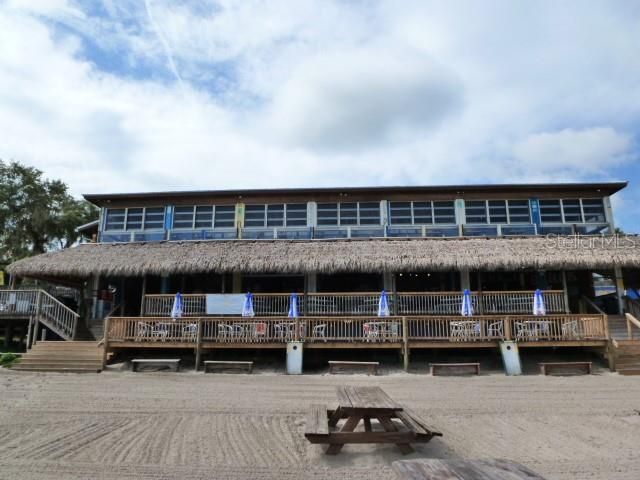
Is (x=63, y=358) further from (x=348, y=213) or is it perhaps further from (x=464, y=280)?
(x=464, y=280)

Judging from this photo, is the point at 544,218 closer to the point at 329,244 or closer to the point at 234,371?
the point at 329,244

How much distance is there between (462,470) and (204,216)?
17.4m

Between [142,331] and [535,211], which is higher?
[535,211]

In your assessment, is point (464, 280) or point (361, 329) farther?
point (464, 280)

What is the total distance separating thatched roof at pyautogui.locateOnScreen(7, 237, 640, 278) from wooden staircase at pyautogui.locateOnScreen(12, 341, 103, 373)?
110 inches

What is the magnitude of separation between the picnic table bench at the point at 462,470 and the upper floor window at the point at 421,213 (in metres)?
15.5

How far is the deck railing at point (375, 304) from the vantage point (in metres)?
15.3

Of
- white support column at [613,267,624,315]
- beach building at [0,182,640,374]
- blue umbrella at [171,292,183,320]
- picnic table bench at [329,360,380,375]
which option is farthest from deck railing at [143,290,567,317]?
white support column at [613,267,624,315]

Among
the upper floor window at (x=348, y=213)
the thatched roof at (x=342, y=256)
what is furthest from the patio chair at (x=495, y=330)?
the upper floor window at (x=348, y=213)

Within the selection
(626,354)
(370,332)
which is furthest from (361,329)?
(626,354)

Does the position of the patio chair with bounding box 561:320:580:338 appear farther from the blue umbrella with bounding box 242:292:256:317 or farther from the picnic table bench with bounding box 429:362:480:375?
the blue umbrella with bounding box 242:292:256:317

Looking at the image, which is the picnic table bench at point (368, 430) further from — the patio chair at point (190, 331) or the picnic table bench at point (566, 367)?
the patio chair at point (190, 331)

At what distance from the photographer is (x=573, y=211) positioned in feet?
60.0

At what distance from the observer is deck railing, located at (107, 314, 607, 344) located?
13.7 meters
